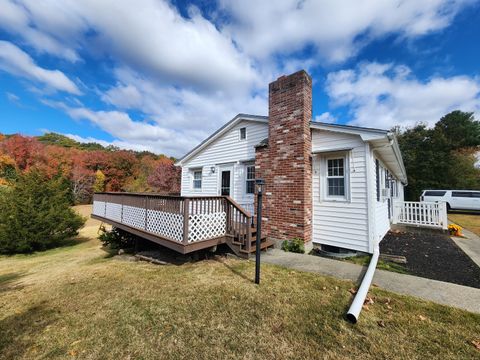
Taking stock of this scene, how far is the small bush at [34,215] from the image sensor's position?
378 inches

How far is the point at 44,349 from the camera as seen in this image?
2.47 m

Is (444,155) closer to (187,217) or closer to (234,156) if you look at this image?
(234,156)

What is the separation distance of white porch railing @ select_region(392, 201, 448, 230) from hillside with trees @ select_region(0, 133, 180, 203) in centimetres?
1753

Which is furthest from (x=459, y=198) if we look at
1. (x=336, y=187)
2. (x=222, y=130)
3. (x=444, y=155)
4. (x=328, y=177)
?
(x=222, y=130)

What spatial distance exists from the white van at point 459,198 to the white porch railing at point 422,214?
364 inches

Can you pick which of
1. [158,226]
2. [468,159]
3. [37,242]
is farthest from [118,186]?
[468,159]

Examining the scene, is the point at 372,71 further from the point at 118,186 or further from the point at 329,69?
the point at 118,186

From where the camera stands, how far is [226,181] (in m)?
9.08

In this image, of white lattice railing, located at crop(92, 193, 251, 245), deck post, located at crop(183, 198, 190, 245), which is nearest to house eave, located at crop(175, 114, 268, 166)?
white lattice railing, located at crop(92, 193, 251, 245)

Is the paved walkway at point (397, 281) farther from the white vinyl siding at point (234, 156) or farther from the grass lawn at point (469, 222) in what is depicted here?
the grass lawn at point (469, 222)

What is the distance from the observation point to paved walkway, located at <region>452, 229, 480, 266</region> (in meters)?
5.71

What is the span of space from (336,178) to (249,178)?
321cm

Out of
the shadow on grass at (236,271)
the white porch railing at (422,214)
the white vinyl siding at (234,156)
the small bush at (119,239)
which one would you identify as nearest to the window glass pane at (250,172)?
the white vinyl siding at (234,156)

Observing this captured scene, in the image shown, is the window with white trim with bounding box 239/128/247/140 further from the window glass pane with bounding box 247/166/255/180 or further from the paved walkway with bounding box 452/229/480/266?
the paved walkway with bounding box 452/229/480/266
